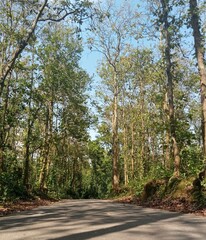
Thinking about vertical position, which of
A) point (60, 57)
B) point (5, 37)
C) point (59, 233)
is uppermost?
point (60, 57)

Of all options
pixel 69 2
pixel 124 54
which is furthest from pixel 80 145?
pixel 69 2

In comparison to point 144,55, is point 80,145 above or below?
below

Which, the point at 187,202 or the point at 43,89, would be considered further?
the point at 43,89

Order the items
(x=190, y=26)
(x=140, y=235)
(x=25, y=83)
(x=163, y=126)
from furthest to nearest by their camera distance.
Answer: (x=25, y=83) → (x=163, y=126) → (x=190, y=26) → (x=140, y=235)

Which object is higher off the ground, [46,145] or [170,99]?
[170,99]

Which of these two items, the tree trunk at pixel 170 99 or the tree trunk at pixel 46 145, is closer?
the tree trunk at pixel 170 99

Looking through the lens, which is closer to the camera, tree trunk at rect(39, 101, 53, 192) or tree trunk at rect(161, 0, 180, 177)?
tree trunk at rect(161, 0, 180, 177)

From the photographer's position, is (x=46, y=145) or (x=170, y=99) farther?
(x=46, y=145)

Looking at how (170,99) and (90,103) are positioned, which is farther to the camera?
(90,103)

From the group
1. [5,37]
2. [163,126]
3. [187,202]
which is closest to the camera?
[187,202]

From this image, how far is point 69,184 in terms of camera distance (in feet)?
158

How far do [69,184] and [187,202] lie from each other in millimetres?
37145

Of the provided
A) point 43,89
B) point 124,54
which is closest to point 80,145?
point 124,54

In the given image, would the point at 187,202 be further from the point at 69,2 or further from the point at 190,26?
the point at 69,2
